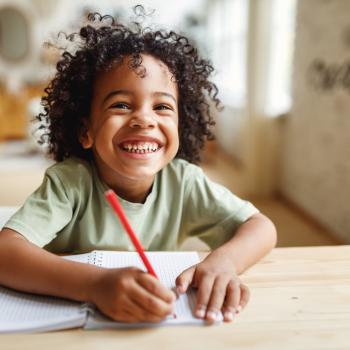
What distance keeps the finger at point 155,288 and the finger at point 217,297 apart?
0.19ft

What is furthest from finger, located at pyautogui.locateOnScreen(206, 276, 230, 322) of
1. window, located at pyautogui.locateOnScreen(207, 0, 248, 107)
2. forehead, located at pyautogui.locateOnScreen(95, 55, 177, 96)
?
window, located at pyautogui.locateOnScreen(207, 0, 248, 107)

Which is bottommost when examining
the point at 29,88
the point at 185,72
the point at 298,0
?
the point at 29,88

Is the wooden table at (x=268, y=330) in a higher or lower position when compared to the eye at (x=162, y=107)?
lower

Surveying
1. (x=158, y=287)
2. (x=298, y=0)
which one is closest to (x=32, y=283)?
(x=158, y=287)

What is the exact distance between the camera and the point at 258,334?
53 cm

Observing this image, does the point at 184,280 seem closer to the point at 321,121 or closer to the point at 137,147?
the point at 137,147

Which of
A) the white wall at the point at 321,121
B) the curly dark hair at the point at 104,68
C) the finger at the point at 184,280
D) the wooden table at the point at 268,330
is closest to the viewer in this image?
the wooden table at the point at 268,330

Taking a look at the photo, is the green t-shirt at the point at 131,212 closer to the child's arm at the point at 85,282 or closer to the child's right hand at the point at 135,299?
the child's arm at the point at 85,282

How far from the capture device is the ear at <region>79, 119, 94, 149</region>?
891 mm

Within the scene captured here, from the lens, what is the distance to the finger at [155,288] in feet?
1.79

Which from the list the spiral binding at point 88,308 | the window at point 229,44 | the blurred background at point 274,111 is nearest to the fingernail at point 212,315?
the spiral binding at point 88,308

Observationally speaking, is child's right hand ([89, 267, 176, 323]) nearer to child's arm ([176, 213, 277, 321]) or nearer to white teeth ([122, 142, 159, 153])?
child's arm ([176, 213, 277, 321])

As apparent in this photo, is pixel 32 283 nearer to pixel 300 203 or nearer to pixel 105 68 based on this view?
pixel 105 68

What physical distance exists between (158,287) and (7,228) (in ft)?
1.03
